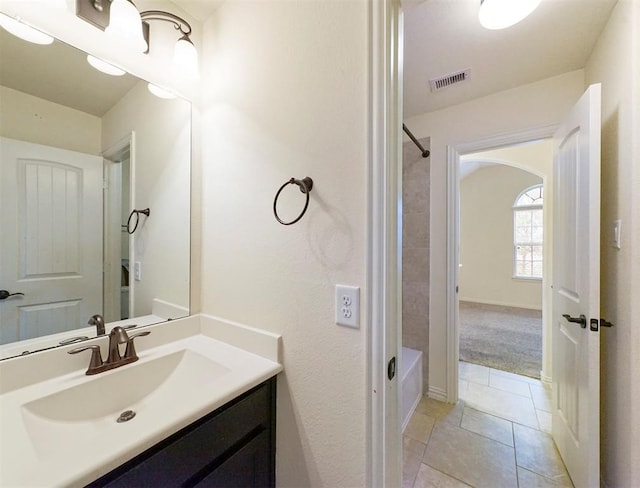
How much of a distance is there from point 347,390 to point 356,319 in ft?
0.78

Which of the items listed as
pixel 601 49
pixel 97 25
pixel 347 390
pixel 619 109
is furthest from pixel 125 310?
pixel 601 49

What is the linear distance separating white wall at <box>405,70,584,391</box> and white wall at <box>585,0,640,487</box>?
13.8 inches

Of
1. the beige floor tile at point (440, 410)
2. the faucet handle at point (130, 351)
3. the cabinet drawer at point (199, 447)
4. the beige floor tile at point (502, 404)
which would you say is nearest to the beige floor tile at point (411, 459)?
the beige floor tile at point (440, 410)

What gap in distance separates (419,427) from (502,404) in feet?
2.55

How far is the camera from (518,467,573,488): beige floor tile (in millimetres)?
1384

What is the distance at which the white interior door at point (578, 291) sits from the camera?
3.87ft

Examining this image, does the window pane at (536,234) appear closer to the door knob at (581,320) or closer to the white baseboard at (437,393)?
the white baseboard at (437,393)

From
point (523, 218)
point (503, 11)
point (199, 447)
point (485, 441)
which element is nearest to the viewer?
point (199, 447)

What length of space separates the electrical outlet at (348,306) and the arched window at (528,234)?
19.9 ft

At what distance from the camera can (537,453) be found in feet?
5.23

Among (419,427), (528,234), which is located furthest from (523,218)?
(419,427)

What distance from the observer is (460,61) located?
5.39 feet

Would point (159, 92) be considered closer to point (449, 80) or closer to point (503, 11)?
point (503, 11)

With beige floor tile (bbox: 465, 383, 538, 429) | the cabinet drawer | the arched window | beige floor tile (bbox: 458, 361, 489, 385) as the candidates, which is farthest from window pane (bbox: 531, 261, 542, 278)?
the cabinet drawer
